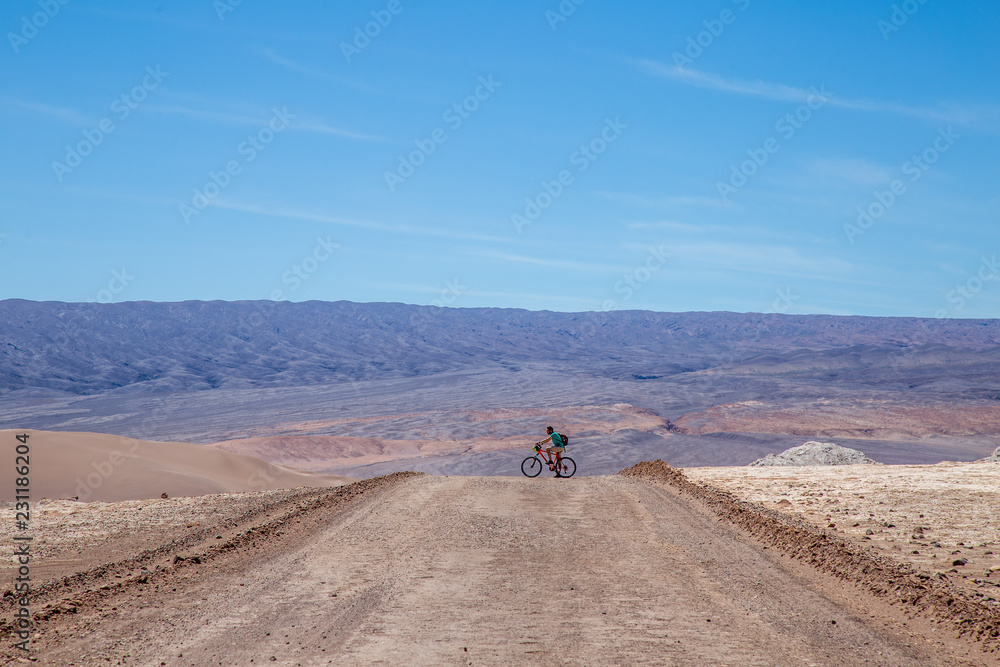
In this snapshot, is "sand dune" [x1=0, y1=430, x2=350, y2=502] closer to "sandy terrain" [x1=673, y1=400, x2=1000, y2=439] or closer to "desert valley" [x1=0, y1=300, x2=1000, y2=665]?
"desert valley" [x1=0, y1=300, x2=1000, y2=665]

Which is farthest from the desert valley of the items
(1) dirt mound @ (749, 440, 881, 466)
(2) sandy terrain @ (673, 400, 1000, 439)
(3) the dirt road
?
(2) sandy terrain @ (673, 400, 1000, 439)

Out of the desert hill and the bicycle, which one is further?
the desert hill

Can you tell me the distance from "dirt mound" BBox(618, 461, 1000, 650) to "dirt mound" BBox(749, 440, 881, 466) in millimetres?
15985

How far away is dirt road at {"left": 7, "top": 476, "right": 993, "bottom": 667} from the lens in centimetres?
612

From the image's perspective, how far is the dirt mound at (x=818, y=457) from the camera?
28.1m

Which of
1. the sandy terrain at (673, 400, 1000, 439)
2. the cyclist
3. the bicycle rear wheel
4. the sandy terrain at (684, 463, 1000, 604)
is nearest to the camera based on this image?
the sandy terrain at (684, 463, 1000, 604)

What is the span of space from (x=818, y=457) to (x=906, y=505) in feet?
52.9

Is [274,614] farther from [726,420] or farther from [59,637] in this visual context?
[726,420]

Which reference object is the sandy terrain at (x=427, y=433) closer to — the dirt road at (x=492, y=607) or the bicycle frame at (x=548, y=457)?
the bicycle frame at (x=548, y=457)

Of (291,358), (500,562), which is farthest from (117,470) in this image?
(291,358)

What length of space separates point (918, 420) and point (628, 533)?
72.9 m

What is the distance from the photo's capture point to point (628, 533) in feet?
36.7

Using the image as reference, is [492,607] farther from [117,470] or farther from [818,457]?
[818,457]

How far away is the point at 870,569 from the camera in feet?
28.2
